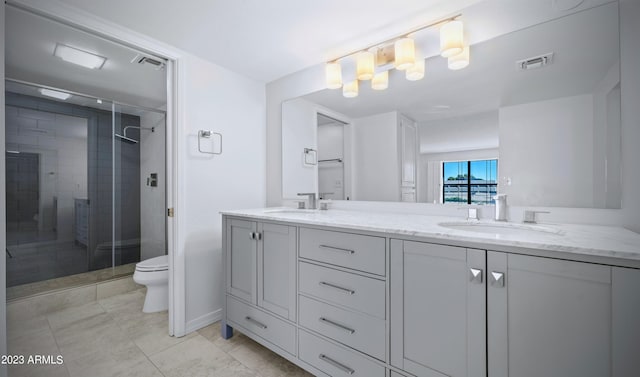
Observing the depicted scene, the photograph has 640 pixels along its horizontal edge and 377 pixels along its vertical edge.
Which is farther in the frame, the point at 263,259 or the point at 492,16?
the point at 263,259

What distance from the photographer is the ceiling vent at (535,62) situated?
1.35 metres

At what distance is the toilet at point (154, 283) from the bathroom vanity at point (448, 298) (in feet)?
3.83

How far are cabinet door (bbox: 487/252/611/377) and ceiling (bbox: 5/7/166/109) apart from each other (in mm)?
2608

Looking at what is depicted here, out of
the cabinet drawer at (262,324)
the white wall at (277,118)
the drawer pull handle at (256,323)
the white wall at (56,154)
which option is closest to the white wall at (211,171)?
the white wall at (277,118)

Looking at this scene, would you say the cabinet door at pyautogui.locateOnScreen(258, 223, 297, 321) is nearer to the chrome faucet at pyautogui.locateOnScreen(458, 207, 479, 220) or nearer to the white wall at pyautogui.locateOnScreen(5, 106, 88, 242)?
the chrome faucet at pyautogui.locateOnScreen(458, 207, 479, 220)

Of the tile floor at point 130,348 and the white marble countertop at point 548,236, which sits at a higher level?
the white marble countertop at point 548,236

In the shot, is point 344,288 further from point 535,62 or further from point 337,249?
point 535,62

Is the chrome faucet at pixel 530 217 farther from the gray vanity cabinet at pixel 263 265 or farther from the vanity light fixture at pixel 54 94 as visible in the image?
the vanity light fixture at pixel 54 94

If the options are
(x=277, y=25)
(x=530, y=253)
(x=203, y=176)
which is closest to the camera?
(x=530, y=253)

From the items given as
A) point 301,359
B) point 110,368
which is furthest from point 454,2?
point 110,368

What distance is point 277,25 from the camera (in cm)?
172

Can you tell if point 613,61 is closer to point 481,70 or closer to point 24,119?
point 481,70

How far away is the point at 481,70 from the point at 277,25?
1.28 m

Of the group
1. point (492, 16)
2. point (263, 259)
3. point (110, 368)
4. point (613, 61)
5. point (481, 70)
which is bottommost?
point (110, 368)
